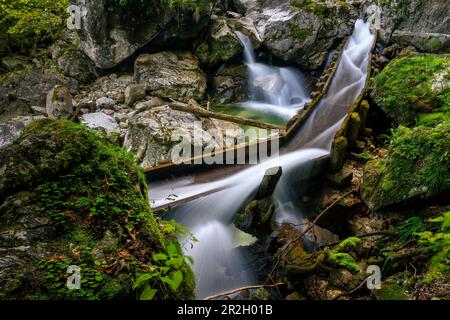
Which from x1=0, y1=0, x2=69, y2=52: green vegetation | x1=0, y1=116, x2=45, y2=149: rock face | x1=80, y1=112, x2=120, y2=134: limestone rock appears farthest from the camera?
x1=0, y1=0, x2=69, y2=52: green vegetation

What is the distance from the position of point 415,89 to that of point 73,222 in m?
7.54

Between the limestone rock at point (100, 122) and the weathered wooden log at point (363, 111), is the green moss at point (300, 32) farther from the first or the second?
the limestone rock at point (100, 122)

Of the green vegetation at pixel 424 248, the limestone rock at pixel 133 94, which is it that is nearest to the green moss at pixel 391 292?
the green vegetation at pixel 424 248

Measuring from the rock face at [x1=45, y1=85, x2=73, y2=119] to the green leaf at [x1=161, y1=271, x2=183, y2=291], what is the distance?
9479mm

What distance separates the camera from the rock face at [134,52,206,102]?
11523 mm

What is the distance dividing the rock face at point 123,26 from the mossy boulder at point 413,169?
938cm

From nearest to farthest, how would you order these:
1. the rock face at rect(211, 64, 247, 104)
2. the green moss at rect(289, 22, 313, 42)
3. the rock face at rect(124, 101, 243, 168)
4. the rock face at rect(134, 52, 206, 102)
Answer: the rock face at rect(124, 101, 243, 168)
the rock face at rect(134, 52, 206, 102)
the rock face at rect(211, 64, 247, 104)
the green moss at rect(289, 22, 313, 42)

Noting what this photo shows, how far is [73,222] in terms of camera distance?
2592mm

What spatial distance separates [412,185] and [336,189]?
74.7 inches

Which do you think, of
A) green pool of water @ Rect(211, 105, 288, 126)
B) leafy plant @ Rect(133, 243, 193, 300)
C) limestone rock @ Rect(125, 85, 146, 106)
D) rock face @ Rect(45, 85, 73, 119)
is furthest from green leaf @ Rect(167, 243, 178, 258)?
limestone rock @ Rect(125, 85, 146, 106)

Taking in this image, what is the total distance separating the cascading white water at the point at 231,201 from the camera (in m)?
5.17

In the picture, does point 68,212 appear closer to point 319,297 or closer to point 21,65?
point 319,297

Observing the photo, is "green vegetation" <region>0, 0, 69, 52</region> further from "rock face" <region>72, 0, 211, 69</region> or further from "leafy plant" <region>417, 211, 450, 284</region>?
"leafy plant" <region>417, 211, 450, 284</region>

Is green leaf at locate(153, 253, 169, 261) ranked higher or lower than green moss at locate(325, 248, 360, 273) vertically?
higher
